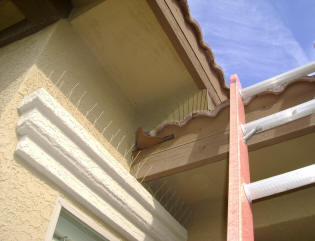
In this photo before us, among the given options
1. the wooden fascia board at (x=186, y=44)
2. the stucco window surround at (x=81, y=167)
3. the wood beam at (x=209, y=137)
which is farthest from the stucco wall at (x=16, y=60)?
the wood beam at (x=209, y=137)

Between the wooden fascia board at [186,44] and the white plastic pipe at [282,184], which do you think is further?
the wooden fascia board at [186,44]

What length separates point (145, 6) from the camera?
2.50 meters

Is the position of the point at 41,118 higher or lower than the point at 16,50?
lower

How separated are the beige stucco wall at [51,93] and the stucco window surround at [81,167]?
0.05 metres

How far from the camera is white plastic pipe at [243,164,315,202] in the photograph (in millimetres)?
1221

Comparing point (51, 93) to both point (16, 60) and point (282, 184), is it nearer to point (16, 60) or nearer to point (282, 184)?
point (16, 60)

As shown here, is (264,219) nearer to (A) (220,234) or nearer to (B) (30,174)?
(A) (220,234)

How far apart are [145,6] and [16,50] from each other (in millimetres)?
913

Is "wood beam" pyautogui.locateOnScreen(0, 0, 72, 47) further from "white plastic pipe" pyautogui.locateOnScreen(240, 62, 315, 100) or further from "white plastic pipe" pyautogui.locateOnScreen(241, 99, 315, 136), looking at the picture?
"white plastic pipe" pyautogui.locateOnScreen(241, 99, 315, 136)

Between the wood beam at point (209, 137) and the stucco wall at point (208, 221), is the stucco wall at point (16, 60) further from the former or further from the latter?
the stucco wall at point (208, 221)

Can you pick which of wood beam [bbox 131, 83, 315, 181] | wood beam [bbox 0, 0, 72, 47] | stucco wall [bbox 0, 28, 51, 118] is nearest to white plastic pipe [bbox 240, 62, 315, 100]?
wood beam [bbox 131, 83, 315, 181]

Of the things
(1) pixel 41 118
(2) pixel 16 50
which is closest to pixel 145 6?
(2) pixel 16 50

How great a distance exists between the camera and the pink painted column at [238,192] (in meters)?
1.01

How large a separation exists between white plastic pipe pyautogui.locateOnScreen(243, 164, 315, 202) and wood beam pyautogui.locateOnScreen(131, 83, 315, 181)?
0.71m
